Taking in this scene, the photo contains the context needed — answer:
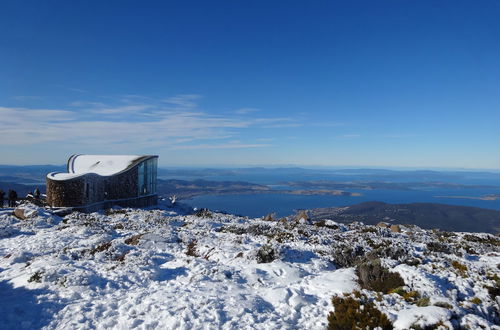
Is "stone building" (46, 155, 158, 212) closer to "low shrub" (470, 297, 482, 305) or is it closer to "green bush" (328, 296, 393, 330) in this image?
"green bush" (328, 296, 393, 330)

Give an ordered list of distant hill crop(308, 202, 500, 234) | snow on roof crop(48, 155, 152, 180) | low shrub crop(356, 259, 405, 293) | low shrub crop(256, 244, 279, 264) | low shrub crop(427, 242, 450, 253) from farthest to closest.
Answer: distant hill crop(308, 202, 500, 234) → snow on roof crop(48, 155, 152, 180) → low shrub crop(427, 242, 450, 253) → low shrub crop(256, 244, 279, 264) → low shrub crop(356, 259, 405, 293)

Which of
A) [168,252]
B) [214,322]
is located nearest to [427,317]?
[214,322]

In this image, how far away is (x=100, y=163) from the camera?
34438 millimetres

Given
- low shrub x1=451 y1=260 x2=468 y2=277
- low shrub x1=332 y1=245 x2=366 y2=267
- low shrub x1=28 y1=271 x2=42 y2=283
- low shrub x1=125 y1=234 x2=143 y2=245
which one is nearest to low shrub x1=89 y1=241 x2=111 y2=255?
low shrub x1=125 y1=234 x2=143 y2=245

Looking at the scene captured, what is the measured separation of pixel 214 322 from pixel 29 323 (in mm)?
4159

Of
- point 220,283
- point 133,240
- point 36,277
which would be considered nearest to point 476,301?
point 220,283

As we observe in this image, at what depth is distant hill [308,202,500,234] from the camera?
73.1 meters

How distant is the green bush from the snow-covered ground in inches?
9.7

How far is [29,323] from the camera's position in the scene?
6.61 meters

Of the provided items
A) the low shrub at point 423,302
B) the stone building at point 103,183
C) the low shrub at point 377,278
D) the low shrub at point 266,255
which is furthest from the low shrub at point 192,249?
the stone building at point 103,183

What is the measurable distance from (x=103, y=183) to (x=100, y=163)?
5697 mm

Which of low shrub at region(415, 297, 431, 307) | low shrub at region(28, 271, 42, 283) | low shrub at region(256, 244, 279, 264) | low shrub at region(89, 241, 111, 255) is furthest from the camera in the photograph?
low shrub at region(89, 241, 111, 255)

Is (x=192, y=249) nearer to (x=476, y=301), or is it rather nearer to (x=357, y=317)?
(x=357, y=317)

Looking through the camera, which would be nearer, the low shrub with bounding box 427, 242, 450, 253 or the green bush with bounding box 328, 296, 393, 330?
the green bush with bounding box 328, 296, 393, 330
